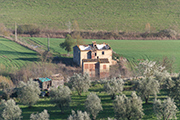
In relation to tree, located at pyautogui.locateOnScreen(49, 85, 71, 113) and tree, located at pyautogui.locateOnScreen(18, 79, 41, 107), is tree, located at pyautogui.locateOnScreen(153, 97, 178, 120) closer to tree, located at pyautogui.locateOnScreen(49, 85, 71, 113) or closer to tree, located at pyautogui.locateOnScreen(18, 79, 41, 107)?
tree, located at pyautogui.locateOnScreen(49, 85, 71, 113)

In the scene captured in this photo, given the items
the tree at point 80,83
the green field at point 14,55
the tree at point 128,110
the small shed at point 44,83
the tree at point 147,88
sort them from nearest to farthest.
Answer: the tree at point 128,110, the tree at point 147,88, the tree at point 80,83, the small shed at point 44,83, the green field at point 14,55

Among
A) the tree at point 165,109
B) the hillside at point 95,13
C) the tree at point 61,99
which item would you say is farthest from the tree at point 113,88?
the hillside at point 95,13

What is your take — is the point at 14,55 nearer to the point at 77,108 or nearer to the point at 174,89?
the point at 77,108

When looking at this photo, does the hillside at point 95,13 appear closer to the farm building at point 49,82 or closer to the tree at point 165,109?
the farm building at point 49,82

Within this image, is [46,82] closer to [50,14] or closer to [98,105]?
[98,105]

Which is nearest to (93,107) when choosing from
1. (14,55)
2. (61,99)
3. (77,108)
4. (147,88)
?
(77,108)
